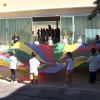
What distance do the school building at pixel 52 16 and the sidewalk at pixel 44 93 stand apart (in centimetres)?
651

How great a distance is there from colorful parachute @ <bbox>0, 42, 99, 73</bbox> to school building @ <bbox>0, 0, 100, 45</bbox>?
3.61m

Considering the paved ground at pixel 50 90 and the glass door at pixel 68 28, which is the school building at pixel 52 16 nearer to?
the glass door at pixel 68 28

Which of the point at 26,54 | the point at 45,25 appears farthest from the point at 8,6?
the point at 45,25

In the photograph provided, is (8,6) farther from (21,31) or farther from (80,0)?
A: (80,0)

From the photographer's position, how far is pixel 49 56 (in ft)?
25.3

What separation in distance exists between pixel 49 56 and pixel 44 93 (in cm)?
258

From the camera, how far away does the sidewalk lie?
498 centimetres

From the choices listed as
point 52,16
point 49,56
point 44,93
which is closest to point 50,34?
point 52,16

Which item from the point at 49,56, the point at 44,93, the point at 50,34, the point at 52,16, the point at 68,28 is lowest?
the point at 44,93

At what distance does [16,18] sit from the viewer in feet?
43.5

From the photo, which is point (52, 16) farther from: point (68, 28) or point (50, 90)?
point (50, 90)

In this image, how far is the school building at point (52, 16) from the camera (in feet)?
37.5

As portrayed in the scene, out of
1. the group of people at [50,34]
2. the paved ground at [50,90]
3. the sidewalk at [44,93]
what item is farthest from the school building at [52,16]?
the sidewalk at [44,93]

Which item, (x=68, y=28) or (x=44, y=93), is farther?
(x=68, y=28)
